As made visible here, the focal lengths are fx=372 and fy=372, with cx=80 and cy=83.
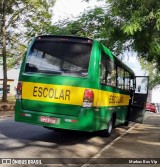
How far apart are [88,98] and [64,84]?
78cm

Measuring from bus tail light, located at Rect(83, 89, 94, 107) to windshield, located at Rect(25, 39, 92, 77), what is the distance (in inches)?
20.3

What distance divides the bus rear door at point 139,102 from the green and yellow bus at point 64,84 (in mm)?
5989

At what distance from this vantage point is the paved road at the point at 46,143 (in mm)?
9203

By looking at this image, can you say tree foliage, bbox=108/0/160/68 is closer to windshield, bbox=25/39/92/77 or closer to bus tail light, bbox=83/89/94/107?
windshield, bbox=25/39/92/77

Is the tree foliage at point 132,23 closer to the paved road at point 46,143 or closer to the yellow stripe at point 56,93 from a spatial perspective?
the yellow stripe at point 56,93

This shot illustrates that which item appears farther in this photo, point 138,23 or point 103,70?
point 138,23

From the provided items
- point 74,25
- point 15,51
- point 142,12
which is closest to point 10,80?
point 15,51

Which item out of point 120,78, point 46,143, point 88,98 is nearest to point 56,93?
point 88,98

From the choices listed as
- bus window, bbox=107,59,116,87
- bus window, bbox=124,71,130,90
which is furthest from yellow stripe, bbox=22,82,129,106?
bus window, bbox=124,71,130,90

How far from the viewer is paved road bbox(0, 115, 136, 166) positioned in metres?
9.20

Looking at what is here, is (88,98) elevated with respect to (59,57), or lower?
lower

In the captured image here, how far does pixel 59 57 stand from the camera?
429 inches

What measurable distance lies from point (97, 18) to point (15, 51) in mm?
18288

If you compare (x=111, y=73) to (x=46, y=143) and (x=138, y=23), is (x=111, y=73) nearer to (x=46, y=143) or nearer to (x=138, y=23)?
(x=138, y=23)
